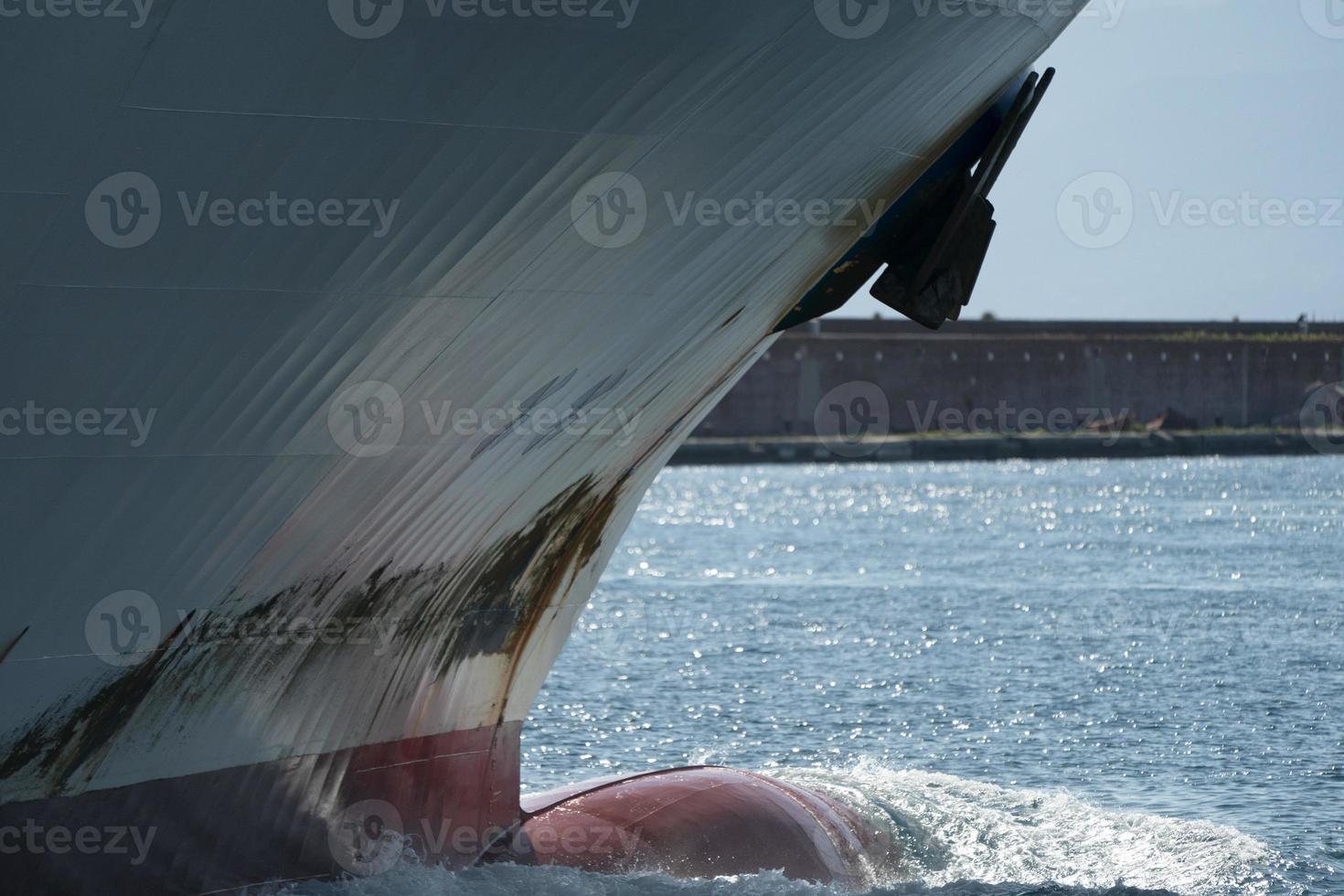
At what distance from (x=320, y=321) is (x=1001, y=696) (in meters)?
11.9

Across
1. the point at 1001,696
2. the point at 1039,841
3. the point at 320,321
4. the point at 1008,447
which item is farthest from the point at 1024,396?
the point at 320,321

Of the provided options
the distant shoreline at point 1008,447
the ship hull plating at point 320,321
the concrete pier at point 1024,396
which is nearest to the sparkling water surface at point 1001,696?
the ship hull plating at point 320,321

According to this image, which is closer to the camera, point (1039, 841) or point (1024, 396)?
point (1039, 841)

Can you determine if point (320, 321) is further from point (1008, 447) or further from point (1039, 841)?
point (1008, 447)

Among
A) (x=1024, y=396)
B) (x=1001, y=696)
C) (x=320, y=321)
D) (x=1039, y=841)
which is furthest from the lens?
(x=1024, y=396)

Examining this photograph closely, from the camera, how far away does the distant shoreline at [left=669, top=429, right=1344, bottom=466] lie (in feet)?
212

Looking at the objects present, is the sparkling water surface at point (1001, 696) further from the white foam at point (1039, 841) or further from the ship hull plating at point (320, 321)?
the ship hull plating at point (320, 321)

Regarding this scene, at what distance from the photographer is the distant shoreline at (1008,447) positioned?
212 feet

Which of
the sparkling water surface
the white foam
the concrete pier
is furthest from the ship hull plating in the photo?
the concrete pier

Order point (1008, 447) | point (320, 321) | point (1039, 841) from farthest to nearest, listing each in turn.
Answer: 1. point (1008, 447)
2. point (1039, 841)
3. point (320, 321)

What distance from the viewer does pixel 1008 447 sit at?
65.6 m

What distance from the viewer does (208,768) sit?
6.36 meters

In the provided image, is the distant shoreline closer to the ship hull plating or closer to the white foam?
the white foam

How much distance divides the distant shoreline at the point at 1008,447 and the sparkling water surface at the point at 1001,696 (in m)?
27.0
